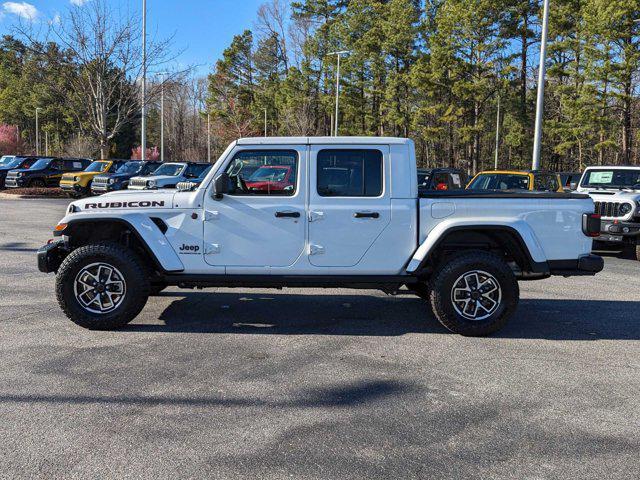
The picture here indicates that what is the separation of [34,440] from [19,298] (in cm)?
431

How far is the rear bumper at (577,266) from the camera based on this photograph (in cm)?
595

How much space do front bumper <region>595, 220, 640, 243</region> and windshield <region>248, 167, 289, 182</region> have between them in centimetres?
849

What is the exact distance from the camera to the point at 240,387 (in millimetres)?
4531

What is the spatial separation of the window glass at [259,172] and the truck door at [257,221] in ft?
0.03

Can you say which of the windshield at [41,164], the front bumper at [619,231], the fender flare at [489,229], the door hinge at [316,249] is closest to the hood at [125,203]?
the door hinge at [316,249]

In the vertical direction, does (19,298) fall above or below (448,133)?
below

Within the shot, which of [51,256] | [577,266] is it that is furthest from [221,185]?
[577,266]

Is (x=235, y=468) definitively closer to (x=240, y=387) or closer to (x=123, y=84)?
(x=240, y=387)

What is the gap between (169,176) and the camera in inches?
843

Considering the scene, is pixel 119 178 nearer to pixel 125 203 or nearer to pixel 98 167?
pixel 98 167

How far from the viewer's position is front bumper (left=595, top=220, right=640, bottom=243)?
11742 millimetres

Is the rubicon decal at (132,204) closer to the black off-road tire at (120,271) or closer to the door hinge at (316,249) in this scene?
the black off-road tire at (120,271)

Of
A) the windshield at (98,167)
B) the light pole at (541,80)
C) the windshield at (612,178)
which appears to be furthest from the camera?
the windshield at (98,167)

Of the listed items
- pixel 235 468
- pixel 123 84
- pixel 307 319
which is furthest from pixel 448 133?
pixel 235 468
